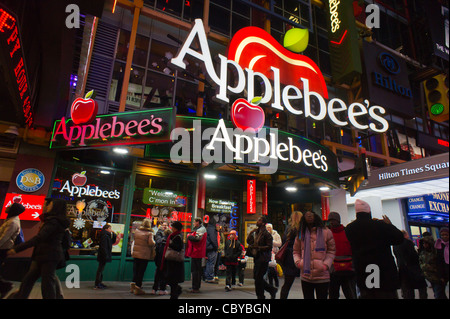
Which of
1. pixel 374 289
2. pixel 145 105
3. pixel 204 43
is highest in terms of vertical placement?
pixel 204 43

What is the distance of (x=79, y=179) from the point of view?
9.27 metres

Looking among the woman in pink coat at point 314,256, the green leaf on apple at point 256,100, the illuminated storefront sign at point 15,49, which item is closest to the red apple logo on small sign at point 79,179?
the illuminated storefront sign at point 15,49

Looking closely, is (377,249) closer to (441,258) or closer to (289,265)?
(289,265)

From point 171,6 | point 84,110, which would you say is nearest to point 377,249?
point 84,110

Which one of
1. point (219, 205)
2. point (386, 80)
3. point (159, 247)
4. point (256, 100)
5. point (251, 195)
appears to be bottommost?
point (159, 247)

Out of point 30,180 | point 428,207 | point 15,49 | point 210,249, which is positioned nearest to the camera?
point 15,49

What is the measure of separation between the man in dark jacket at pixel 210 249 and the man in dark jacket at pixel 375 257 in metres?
5.82

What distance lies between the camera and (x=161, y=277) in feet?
24.0

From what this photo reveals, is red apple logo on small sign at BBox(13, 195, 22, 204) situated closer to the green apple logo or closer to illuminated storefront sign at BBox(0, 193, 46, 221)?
illuminated storefront sign at BBox(0, 193, 46, 221)

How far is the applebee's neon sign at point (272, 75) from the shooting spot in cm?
897

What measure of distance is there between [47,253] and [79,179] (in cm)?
536
